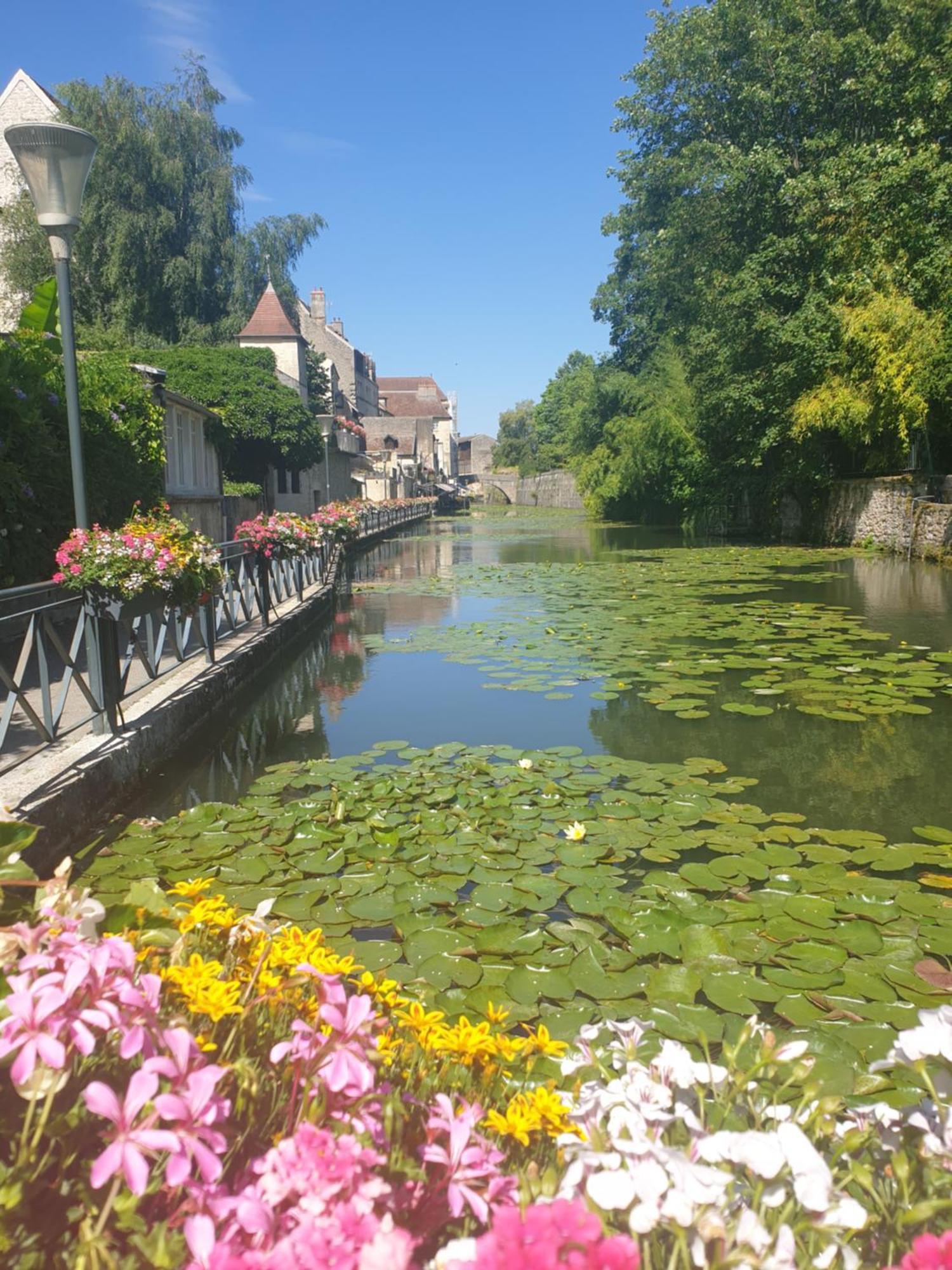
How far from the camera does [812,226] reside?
24.1 m

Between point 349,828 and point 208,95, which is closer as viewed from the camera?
point 349,828

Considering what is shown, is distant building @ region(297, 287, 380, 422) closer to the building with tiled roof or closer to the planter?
the building with tiled roof

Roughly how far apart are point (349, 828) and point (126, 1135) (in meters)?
4.05

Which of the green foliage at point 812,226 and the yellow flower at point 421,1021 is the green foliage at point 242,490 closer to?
the green foliage at point 812,226

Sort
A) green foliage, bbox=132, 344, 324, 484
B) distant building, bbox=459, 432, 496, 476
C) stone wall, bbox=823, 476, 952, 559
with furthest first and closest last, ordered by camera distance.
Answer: distant building, bbox=459, 432, 496, 476 → green foliage, bbox=132, 344, 324, 484 → stone wall, bbox=823, 476, 952, 559

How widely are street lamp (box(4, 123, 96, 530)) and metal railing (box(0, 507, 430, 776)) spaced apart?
0.86 m

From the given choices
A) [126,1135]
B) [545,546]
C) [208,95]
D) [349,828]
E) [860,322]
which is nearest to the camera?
[126,1135]

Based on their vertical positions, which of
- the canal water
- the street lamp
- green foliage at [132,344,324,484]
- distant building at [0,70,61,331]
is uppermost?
distant building at [0,70,61,331]

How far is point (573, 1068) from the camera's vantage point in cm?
175

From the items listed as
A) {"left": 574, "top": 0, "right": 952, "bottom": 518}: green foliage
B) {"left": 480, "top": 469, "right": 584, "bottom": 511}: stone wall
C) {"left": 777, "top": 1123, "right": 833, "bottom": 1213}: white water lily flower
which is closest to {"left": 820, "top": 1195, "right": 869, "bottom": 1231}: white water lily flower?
{"left": 777, "top": 1123, "right": 833, "bottom": 1213}: white water lily flower

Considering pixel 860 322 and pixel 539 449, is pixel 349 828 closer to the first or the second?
pixel 860 322

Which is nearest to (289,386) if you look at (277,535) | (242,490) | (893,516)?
(242,490)

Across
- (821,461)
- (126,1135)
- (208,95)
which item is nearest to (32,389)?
(126,1135)

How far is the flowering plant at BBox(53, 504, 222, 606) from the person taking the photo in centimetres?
577
